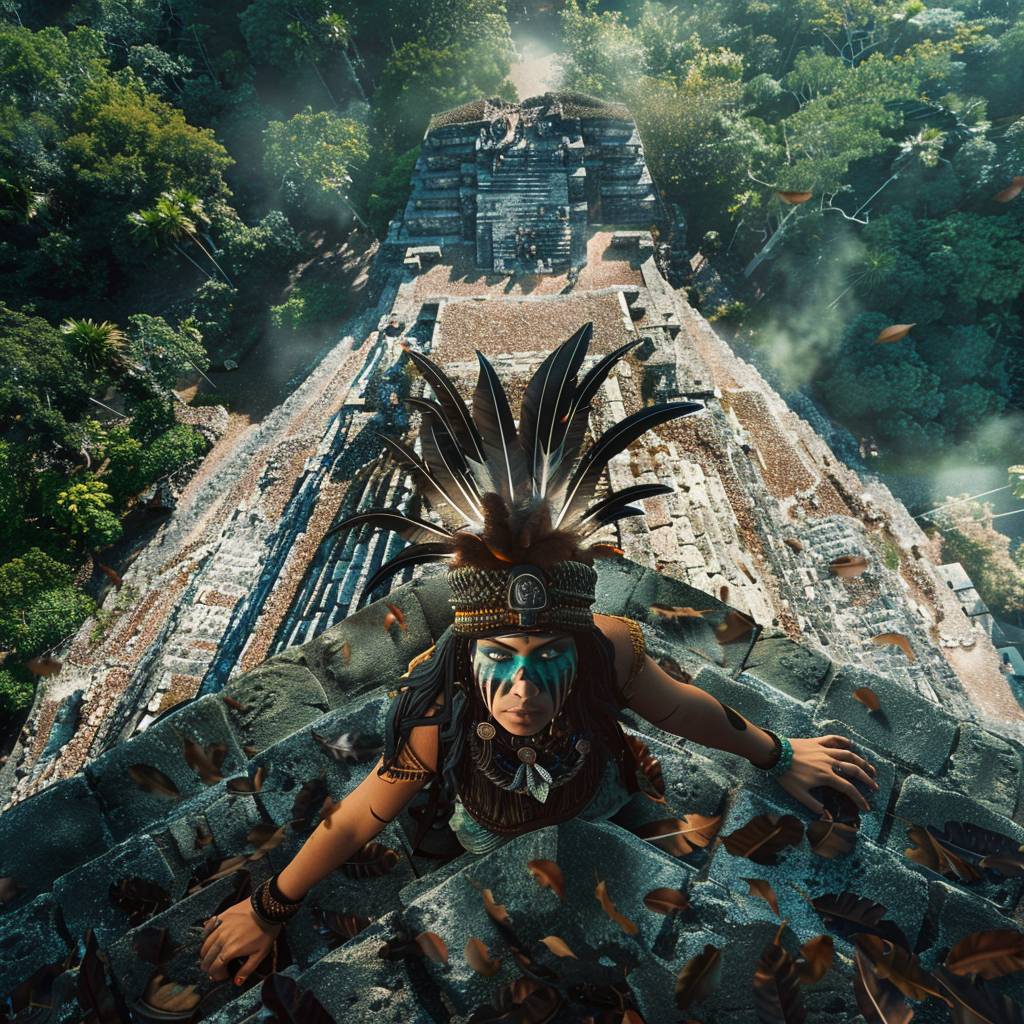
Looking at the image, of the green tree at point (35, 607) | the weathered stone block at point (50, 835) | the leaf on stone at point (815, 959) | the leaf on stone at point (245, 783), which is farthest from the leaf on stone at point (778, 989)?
the green tree at point (35, 607)

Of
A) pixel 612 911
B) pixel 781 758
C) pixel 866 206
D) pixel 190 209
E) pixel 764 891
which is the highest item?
pixel 866 206

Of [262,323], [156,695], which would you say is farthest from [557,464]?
[262,323]

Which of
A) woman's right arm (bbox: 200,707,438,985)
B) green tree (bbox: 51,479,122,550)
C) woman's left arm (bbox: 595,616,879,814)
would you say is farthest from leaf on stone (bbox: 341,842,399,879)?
green tree (bbox: 51,479,122,550)

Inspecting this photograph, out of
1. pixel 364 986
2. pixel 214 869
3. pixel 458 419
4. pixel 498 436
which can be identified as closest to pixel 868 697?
pixel 498 436

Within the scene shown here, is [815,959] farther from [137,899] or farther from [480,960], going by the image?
[137,899]

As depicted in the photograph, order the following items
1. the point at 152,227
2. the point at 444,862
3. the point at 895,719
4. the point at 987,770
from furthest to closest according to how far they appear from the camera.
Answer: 1. the point at 152,227
2. the point at 895,719
3. the point at 987,770
4. the point at 444,862
